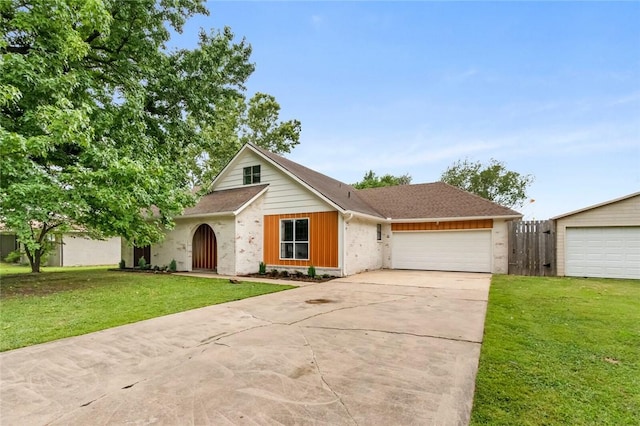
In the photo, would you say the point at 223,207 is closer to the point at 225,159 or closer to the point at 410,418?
the point at 410,418

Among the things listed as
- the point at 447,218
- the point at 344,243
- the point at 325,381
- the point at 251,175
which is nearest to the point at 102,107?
the point at 251,175

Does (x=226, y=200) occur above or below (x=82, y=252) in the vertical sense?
above

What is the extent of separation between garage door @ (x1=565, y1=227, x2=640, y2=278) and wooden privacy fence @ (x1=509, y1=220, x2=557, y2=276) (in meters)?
0.55

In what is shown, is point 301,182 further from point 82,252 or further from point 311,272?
point 82,252

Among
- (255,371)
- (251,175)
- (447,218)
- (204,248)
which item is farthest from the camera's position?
(204,248)

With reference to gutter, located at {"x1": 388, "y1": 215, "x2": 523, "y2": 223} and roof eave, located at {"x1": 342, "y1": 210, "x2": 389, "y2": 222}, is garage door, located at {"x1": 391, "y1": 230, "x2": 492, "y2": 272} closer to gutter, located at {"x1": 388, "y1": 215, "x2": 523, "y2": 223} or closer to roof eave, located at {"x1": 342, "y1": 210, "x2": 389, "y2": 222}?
gutter, located at {"x1": 388, "y1": 215, "x2": 523, "y2": 223}

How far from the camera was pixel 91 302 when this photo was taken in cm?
724

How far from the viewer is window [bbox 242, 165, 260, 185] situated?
46.2 ft

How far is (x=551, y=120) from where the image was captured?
14781mm

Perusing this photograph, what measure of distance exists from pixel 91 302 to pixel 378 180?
30500 mm

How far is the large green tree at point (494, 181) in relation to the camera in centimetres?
2961

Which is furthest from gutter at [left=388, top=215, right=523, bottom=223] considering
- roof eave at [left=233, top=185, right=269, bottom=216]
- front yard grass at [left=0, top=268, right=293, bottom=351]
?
front yard grass at [left=0, top=268, right=293, bottom=351]

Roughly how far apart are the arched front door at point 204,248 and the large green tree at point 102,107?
3.21m

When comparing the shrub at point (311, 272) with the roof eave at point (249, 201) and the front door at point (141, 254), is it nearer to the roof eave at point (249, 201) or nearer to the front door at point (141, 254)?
the roof eave at point (249, 201)
